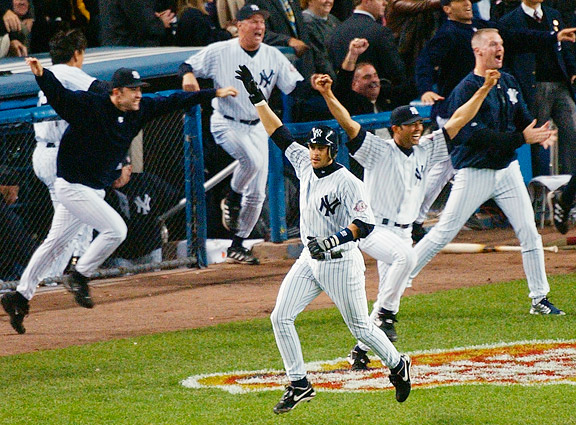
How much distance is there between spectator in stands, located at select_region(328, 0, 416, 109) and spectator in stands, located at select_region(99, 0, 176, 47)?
81.8 inches

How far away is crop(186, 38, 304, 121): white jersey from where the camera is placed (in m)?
11.3

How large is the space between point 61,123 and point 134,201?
3.81 feet

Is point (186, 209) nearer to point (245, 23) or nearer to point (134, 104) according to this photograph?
point (245, 23)

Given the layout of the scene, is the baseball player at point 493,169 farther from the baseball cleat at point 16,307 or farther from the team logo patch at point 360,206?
the baseball cleat at point 16,307

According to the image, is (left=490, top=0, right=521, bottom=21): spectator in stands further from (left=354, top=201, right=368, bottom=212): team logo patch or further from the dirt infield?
(left=354, top=201, right=368, bottom=212): team logo patch

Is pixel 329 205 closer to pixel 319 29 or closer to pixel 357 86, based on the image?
pixel 357 86

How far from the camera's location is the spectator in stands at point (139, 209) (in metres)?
10.9

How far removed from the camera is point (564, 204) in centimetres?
1034

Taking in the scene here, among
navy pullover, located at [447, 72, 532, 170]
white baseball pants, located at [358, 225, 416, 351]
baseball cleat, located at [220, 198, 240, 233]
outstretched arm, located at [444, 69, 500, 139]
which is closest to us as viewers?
white baseball pants, located at [358, 225, 416, 351]

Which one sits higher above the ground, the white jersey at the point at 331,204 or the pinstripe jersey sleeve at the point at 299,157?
the pinstripe jersey sleeve at the point at 299,157

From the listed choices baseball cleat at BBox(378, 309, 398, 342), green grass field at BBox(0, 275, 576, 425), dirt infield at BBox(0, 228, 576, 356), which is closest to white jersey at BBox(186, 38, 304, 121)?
dirt infield at BBox(0, 228, 576, 356)

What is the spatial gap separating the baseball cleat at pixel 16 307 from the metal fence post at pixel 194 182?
10.1ft

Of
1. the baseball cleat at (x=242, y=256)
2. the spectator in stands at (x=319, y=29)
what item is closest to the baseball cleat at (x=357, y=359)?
the baseball cleat at (x=242, y=256)

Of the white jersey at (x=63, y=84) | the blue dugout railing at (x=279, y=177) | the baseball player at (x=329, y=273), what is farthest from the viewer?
the blue dugout railing at (x=279, y=177)
